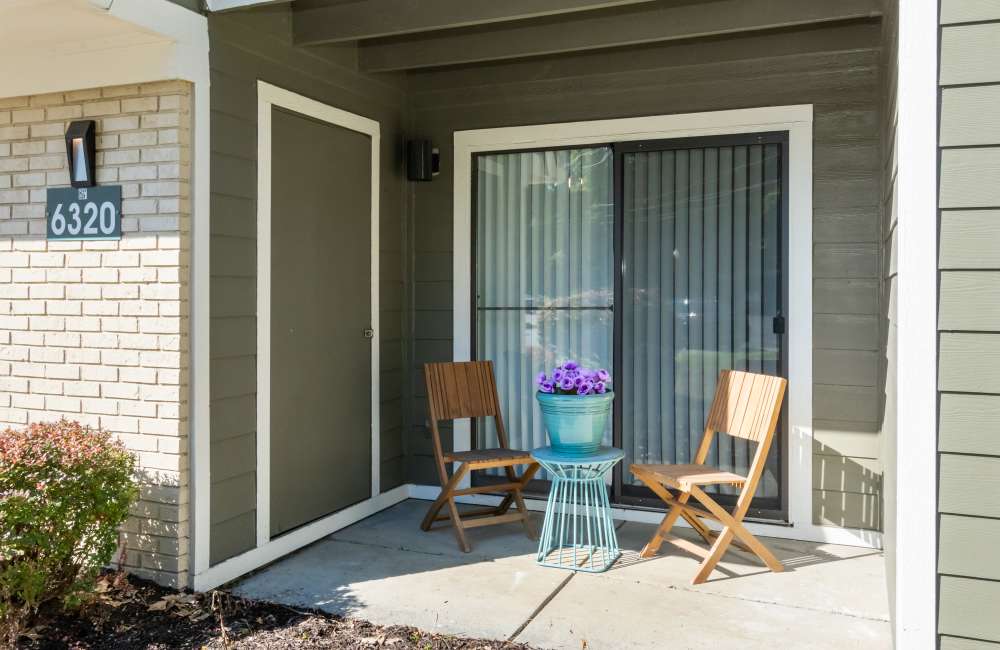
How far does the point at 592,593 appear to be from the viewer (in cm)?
344

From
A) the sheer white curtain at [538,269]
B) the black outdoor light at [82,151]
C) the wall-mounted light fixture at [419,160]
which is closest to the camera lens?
the black outdoor light at [82,151]

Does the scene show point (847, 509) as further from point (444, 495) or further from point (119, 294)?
point (119, 294)

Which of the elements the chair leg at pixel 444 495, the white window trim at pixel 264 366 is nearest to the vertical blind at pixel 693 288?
the chair leg at pixel 444 495

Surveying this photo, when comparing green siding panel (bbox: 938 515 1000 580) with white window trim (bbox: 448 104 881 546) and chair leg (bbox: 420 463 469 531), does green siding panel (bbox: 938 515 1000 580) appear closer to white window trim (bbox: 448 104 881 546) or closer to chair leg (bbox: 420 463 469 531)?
white window trim (bbox: 448 104 881 546)

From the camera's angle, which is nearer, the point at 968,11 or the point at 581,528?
the point at 968,11

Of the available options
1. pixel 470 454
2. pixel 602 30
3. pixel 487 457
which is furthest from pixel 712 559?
pixel 602 30

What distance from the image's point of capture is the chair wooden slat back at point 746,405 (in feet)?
11.9

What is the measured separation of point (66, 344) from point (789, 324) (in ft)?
11.2

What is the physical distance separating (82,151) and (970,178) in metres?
3.28

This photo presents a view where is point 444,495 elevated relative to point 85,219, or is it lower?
lower

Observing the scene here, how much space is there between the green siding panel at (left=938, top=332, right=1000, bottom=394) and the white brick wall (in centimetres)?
274

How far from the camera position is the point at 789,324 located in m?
4.16

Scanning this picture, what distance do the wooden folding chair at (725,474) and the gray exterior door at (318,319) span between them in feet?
5.22

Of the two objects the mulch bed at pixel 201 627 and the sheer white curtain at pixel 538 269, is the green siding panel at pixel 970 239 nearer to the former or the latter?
the mulch bed at pixel 201 627
